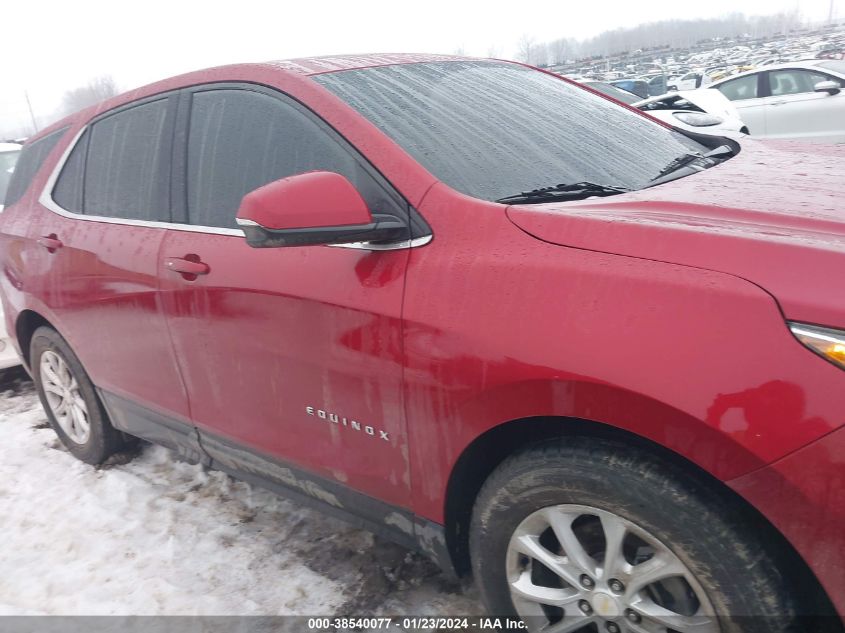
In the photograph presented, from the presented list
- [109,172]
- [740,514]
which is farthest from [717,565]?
[109,172]

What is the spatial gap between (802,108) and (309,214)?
8.83 metres

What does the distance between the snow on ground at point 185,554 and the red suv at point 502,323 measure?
1.16 feet

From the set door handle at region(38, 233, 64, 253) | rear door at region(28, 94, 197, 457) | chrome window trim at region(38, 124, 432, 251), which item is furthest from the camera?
door handle at region(38, 233, 64, 253)

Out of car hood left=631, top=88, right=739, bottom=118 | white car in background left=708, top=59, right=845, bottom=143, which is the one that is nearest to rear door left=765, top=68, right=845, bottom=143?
white car in background left=708, top=59, right=845, bottom=143

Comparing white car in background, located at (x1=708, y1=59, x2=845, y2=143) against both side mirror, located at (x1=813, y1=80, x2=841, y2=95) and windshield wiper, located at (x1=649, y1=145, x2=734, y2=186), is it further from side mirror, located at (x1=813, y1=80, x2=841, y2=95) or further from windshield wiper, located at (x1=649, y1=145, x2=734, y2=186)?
windshield wiper, located at (x1=649, y1=145, x2=734, y2=186)

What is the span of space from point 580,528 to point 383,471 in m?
0.60

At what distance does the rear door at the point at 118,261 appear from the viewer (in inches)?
105

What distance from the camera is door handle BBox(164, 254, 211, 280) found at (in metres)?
2.35

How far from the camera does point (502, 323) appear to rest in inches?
63.4

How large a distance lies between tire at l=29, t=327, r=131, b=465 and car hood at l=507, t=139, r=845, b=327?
2556mm

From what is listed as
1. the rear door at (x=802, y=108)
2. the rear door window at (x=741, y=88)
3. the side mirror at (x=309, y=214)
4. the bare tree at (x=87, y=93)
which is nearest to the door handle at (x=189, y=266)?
the side mirror at (x=309, y=214)

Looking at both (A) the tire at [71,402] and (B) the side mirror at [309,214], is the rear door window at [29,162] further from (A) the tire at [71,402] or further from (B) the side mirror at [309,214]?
(B) the side mirror at [309,214]

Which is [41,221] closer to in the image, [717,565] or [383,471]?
[383,471]

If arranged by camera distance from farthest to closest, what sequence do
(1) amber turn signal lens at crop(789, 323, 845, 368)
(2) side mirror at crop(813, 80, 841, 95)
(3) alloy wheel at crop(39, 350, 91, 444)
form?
1. (2) side mirror at crop(813, 80, 841, 95)
2. (3) alloy wheel at crop(39, 350, 91, 444)
3. (1) amber turn signal lens at crop(789, 323, 845, 368)
